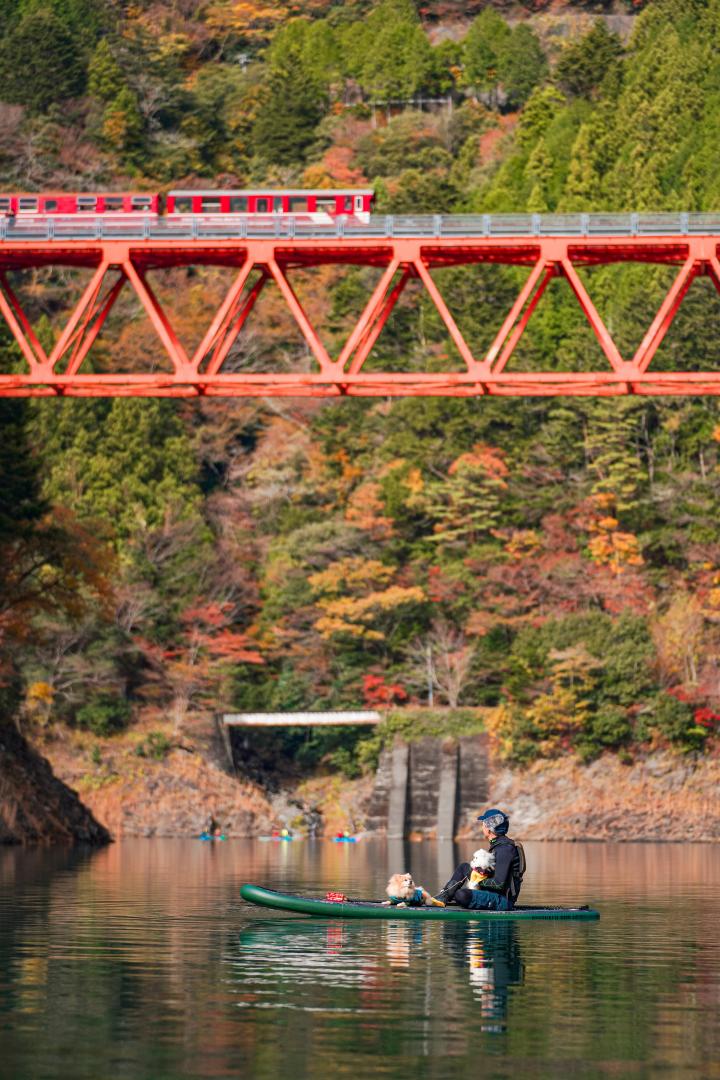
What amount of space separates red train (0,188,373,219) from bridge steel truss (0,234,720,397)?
157cm

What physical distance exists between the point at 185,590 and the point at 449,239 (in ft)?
151

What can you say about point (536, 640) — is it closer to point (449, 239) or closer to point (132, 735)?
point (132, 735)

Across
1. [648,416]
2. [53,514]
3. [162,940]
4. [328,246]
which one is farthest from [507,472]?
[162,940]

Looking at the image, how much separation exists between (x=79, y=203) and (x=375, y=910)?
27.2 metres

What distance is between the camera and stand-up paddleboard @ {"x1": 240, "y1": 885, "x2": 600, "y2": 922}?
2612 centimetres

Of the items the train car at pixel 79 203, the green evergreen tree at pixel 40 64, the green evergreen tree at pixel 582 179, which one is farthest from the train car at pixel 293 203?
the green evergreen tree at pixel 40 64

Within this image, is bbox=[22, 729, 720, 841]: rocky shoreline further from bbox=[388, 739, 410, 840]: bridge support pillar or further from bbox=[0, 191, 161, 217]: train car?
bbox=[0, 191, 161, 217]: train car

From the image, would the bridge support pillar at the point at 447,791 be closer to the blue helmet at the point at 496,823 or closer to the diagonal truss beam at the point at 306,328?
the diagonal truss beam at the point at 306,328

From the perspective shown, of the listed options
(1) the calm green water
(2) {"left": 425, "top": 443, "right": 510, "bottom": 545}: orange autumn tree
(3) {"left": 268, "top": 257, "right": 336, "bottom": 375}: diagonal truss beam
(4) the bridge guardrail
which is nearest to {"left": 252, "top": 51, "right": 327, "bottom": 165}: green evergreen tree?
(2) {"left": 425, "top": 443, "right": 510, "bottom": 545}: orange autumn tree

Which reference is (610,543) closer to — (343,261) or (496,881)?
(343,261)

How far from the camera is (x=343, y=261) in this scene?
45750 millimetres

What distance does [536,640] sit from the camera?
263 feet

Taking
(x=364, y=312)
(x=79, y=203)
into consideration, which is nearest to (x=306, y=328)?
(x=364, y=312)

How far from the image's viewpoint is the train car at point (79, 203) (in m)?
47.3
